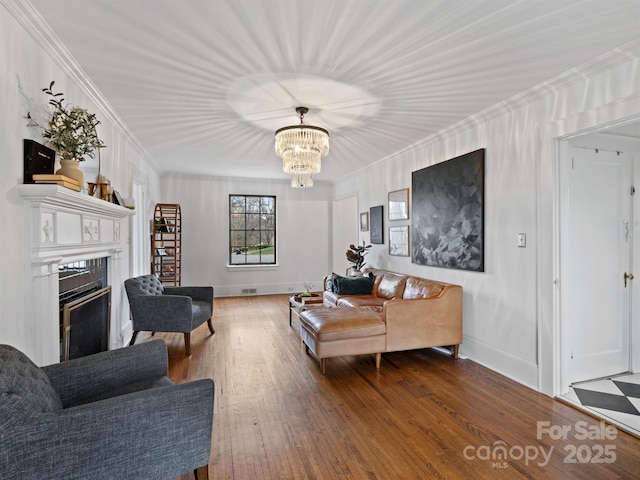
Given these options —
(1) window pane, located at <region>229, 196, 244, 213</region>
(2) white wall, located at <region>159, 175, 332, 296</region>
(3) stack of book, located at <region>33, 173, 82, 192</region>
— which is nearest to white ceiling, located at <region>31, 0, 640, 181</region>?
(3) stack of book, located at <region>33, 173, 82, 192</region>

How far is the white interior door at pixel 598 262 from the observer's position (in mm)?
2982

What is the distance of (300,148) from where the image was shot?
3.29 meters

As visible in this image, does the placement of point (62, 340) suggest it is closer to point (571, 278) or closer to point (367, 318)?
point (367, 318)

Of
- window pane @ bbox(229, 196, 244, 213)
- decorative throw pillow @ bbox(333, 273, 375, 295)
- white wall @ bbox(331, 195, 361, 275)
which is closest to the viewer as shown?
decorative throw pillow @ bbox(333, 273, 375, 295)

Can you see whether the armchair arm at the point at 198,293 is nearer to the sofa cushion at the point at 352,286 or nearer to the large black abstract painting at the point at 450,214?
the sofa cushion at the point at 352,286

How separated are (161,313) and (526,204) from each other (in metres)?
3.80

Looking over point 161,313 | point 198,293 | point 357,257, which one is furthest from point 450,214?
point 161,313

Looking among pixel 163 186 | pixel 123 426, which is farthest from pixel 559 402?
pixel 163 186

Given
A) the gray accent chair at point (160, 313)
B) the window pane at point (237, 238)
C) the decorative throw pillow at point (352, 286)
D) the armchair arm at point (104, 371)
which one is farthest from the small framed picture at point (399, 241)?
the armchair arm at point (104, 371)

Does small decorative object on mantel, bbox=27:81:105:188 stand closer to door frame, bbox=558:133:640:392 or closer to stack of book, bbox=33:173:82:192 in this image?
stack of book, bbox=33:173:82:192

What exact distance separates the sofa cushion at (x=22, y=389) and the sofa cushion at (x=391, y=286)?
3.63 meters

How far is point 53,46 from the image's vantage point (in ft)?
7.23

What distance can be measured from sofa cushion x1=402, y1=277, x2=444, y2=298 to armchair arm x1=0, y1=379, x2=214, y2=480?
2.76 metres

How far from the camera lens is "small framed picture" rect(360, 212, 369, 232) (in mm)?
6119
